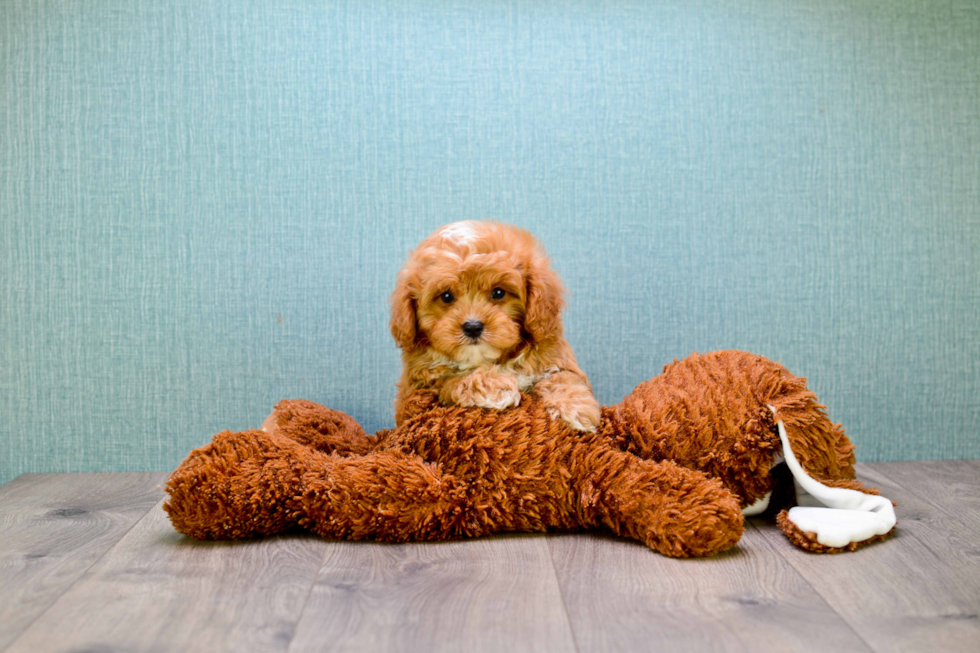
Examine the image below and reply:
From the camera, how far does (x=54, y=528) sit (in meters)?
1.55

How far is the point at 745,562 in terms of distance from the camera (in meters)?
1.31

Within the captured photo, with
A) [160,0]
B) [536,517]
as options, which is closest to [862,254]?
[536,517]

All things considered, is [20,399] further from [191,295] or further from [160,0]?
[160,0]

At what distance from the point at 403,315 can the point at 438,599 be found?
1.83 feet

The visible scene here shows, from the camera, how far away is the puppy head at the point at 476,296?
1449mm

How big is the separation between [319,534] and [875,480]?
4.41 ft

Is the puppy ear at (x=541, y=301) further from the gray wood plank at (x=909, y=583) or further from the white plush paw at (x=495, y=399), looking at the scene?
the gray wood plank at (x=909, y=583)

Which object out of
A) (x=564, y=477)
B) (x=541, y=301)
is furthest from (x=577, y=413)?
(x=541, y=301)

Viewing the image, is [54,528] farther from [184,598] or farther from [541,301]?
[541,301]

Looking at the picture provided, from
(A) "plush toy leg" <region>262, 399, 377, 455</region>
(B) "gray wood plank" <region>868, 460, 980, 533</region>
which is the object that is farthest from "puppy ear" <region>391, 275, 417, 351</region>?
(B) "gray wood plank" <region>868, 460, 980, 533</region>

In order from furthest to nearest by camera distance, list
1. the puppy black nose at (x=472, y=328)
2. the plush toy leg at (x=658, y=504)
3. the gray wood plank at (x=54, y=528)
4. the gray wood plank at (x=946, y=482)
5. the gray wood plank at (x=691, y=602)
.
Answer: the gray wood plank at (x=946, y=482), the puppy black nose at (x=472, y=328), the plush toy leg at (x=658, y=504), the gray wood plank at (x=54, y=528), the gray wood plank at (x=691, y=602)

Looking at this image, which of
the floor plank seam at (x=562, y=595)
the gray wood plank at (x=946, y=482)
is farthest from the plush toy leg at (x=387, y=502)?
the gray wood plank at (x=946, y=482)

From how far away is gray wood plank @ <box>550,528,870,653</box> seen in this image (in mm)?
1043

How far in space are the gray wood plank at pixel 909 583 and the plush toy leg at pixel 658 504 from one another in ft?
0.50
